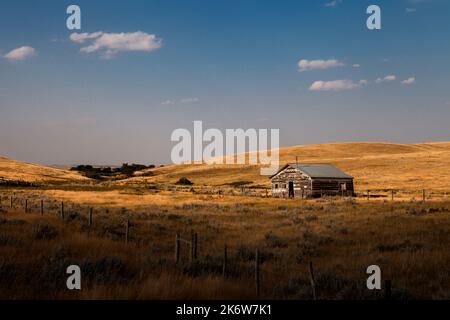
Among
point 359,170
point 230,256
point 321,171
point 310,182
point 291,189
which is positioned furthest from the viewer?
point 359,170

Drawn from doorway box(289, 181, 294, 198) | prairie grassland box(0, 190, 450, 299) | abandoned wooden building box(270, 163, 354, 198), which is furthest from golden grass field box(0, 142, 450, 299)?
doorway box(289, 181, 294, 198)

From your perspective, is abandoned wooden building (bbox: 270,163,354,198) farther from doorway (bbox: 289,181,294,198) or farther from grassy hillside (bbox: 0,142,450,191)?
grassy hillside (bbox: 0,142,450,191)

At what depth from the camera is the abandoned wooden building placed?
51250 millimetres

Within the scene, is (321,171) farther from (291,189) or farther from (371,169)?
(371,169)

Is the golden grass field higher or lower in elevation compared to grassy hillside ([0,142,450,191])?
lower

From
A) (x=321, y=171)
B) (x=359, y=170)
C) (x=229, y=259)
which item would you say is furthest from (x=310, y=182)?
(x=359, y=170)

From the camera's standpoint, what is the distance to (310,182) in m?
51.1

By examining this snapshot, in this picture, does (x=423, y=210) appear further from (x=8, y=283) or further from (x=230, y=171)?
(x=230, y=171)

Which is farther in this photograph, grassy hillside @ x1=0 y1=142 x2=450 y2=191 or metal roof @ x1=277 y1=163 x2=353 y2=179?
grassy hillside @ x1=0 y1=142 x2=450 y2=191

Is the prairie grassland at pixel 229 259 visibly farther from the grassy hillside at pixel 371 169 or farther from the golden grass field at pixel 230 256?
the grassy hillside at pixel 371 169

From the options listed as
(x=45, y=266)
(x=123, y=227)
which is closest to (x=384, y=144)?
(x=123, y=227)

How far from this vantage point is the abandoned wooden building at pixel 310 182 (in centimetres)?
5125
